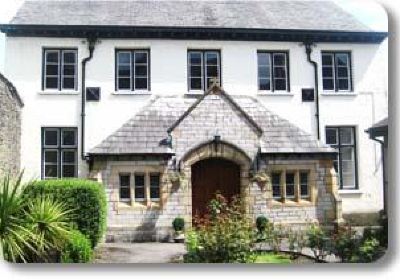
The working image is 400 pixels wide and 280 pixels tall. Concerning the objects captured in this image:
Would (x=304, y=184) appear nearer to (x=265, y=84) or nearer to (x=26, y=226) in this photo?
(x=265, y=84)

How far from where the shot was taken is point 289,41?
7.84m

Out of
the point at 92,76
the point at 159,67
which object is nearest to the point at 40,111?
the point at 92,76

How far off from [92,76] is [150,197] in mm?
1900

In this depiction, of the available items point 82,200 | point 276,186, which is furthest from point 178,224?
point 276,186

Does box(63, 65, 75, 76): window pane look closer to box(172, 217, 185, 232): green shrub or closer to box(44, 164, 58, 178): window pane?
box(44, 164, 58, 178): window pane

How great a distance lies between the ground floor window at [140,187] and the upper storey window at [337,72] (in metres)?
2.79

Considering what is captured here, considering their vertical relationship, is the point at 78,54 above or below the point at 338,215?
above

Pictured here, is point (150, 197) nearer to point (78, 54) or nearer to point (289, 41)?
point (78, 54)

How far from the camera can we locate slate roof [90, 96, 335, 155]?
7.67 metres

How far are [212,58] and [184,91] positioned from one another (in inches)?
26.3

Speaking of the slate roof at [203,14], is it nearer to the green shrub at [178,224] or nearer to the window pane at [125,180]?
the window pane at [125,180]

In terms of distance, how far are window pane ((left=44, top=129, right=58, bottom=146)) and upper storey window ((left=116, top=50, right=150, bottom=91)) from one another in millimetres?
1127

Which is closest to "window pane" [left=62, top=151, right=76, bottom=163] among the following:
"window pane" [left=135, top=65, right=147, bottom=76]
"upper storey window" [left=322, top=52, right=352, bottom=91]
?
"window pane" [left=135, top=65, right=147, bottom=76]

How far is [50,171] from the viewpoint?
7309 millimetres
